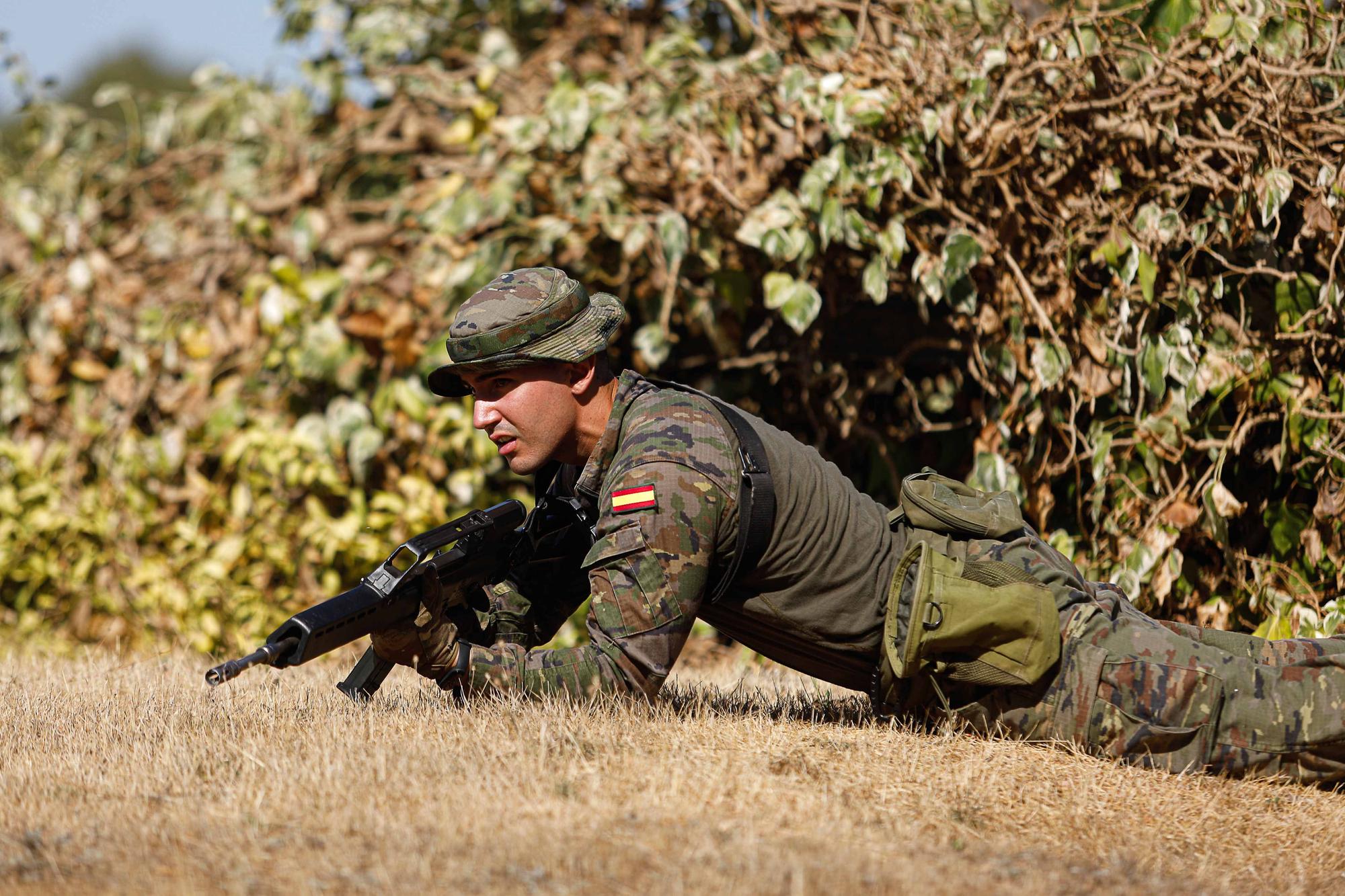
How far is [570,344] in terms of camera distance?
11.3 ft

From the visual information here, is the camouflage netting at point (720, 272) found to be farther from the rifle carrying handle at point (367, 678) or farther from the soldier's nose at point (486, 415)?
the rifle carrying handle at point (367, 678)

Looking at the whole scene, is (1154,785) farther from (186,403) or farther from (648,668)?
(186,403)

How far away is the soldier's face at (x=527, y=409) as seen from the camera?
3.50 m

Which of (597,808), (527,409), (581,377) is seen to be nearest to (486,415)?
(527,409)

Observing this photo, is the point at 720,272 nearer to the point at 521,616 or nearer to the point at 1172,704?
the point at 521,616

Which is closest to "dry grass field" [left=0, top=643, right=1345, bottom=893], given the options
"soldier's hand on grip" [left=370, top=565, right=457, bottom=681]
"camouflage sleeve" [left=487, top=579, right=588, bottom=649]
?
A: "soldier's hand on grip" [left=370, top=565, right=457, bottom=681]

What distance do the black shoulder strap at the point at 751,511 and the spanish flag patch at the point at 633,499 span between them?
25cm

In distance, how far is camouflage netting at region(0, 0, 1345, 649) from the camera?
16.1 feet

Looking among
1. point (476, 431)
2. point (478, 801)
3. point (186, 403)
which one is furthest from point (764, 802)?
point (186, 403)

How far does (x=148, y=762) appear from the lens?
3.13 metres

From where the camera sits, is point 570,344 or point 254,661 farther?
point 570,344

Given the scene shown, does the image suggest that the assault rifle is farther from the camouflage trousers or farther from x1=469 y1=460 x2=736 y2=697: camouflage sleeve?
the camouflage trousers

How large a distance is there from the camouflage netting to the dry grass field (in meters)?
2.04

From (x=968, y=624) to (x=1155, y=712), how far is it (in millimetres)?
611
